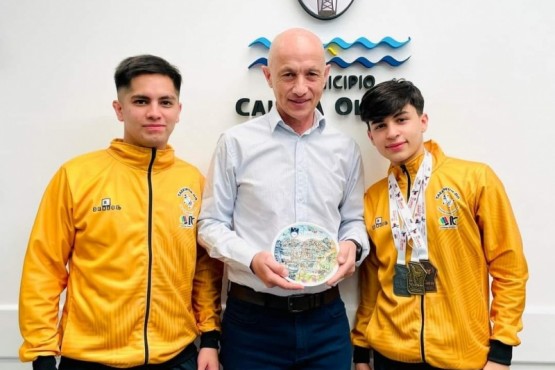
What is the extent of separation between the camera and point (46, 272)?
4.95 ft

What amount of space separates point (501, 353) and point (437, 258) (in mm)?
387

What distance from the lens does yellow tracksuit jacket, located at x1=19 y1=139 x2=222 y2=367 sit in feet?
4.81

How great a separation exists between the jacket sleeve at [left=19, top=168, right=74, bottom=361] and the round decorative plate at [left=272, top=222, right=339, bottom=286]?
76cm

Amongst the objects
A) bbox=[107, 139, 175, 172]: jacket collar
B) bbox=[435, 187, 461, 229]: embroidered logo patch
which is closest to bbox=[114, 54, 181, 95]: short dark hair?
bbox=[107, 139, 175, 172]: jacket collar

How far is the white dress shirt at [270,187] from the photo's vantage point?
1596 millimetres

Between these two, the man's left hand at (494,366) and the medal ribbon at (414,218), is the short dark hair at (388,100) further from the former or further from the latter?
the man's left hand at (494,366)

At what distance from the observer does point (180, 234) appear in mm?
1594

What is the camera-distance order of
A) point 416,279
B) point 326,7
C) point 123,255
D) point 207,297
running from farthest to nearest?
point 326,7 → point 207,297 → point 416,279 → point 123,255

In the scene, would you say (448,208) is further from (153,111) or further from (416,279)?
(153,111)

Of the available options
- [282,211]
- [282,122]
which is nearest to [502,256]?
[282,211]

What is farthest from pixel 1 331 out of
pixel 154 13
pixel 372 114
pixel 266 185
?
pixel 372 114

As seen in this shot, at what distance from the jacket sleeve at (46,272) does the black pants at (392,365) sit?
1.19 metres

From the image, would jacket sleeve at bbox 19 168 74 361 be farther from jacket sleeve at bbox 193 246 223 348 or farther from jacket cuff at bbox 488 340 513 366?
jacket cuff at bbox 488 340 513 366

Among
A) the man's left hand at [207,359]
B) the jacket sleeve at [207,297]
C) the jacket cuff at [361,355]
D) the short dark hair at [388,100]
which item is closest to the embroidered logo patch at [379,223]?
the short dark hair at [388,100]
